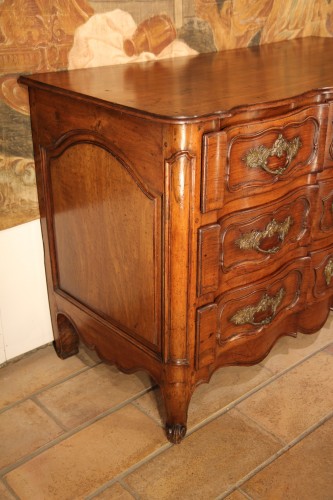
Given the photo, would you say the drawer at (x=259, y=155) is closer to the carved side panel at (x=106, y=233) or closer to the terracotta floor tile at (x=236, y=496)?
the carved side panel at (x=106, y=233)

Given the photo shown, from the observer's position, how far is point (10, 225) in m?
1.99

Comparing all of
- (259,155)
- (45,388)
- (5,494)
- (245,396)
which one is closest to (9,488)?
(5,494)

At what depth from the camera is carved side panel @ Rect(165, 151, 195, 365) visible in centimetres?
142

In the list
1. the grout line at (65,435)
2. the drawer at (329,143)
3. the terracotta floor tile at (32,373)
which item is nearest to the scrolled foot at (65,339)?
the terracotta floor tile at (32,373)

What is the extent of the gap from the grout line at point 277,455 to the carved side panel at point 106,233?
46 cm

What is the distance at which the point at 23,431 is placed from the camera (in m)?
1.86

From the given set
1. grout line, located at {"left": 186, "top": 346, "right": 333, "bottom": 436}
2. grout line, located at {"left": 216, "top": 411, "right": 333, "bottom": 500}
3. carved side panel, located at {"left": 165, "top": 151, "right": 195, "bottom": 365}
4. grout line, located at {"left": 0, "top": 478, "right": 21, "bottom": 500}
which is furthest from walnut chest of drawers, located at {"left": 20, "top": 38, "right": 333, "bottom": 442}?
grout line, located at {"left": 0, "top": 478, "right": 21, "bottom": 500}

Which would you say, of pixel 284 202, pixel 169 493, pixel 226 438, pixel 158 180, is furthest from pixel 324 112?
pixel 169 493

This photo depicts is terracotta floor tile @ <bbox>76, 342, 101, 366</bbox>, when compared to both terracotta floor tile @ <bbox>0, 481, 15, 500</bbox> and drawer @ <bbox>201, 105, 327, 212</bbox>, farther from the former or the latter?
drawer @ <bbox>201, 105, 327, 212</bbox>

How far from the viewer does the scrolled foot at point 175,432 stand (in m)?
1.78

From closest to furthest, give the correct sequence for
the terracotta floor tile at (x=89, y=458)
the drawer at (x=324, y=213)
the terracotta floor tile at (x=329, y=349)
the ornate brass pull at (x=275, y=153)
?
the ornate brass pull at (x=275, y=153)
the terracotta floor tile at (x=89, y=458)
the drawer at (x=324, y=213)
the terracotta floor tile at (x=329, y=349)

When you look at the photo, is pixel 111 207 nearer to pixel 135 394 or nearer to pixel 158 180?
pixel 158 180

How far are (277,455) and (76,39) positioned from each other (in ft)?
4.87

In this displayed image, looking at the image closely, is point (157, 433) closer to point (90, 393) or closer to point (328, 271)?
point (90, 393)
